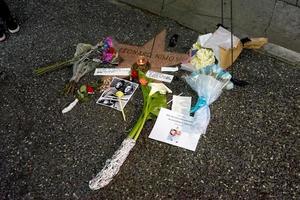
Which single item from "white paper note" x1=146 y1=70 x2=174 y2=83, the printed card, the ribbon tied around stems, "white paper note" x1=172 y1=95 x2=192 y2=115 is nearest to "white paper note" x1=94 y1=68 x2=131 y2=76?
the printed card

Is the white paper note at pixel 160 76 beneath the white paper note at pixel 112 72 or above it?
above

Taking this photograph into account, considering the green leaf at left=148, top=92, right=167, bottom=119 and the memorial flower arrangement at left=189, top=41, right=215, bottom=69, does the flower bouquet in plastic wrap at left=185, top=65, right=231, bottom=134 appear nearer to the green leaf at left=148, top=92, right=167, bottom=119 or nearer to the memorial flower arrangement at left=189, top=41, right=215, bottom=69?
the memorial flower arrangement at left=189, top=41, right=215, bottom=69

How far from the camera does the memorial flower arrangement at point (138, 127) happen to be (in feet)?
7.49

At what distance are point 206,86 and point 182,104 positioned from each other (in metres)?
0.22

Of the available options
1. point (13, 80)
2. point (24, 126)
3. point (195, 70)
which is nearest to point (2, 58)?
point (13, 80)

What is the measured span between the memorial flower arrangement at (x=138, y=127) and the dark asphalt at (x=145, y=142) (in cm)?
5

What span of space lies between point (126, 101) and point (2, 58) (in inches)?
49.8

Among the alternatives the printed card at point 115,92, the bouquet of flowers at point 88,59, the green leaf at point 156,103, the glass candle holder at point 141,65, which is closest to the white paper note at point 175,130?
the green leaf at point 156,103

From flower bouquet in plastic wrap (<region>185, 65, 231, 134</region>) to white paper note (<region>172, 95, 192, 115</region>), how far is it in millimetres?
47

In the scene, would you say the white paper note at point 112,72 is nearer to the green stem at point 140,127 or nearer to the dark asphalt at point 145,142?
the dark asphalt at point 145,142

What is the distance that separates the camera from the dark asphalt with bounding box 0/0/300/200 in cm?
225

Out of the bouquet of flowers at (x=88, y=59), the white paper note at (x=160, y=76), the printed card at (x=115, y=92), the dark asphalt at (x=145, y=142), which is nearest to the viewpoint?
the dark asphalt at (x=145, y=142)

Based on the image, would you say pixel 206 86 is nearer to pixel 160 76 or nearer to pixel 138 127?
pixel 160 76

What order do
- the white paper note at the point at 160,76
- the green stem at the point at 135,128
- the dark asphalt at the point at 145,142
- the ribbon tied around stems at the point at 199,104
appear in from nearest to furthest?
the dark asphalt at the point at 145,142 → the green stem at the point at 135,128 → the ribbon tied around stems at the point at 199,104 → the white paper note at the point at 160,76
